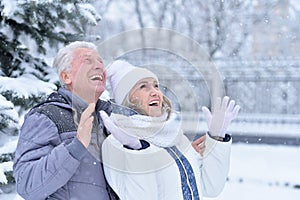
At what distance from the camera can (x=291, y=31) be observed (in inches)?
649

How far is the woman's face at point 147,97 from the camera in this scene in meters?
1.73

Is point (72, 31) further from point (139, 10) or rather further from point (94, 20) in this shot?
→ point (139, 10)

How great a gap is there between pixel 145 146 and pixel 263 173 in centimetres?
572

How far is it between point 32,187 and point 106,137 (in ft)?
1.10

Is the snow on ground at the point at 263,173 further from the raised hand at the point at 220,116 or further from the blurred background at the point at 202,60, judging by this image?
the raised hand at the point at 220,116

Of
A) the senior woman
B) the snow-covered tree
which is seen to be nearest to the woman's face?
the senior woman

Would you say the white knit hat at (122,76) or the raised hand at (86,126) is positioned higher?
the white knit hat at (122,76)

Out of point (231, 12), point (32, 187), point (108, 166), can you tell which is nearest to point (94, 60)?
point (108, 166)

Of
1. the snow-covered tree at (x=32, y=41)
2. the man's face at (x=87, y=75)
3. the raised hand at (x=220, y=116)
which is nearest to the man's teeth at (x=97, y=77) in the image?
the man's face at (x=87, y=75)

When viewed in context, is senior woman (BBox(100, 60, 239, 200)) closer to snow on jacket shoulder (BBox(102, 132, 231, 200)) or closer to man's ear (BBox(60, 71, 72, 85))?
snow on jacket shoulder (BBox(102, 132, 231, 200))

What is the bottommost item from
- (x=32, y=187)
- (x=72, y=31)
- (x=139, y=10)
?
(x=32, y=187)

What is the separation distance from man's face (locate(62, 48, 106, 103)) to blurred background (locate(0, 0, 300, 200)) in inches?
4.2

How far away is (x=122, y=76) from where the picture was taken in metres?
1.78

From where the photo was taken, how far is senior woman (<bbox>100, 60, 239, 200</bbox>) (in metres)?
1.67
